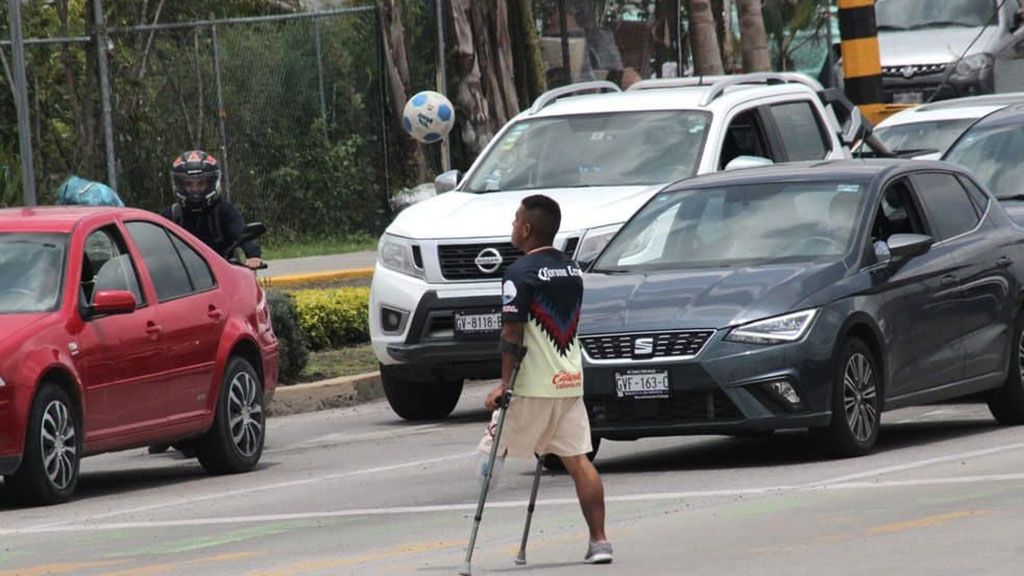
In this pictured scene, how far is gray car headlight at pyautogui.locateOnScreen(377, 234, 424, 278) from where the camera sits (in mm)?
15070

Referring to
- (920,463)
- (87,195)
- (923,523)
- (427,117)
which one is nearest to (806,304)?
(920,463)

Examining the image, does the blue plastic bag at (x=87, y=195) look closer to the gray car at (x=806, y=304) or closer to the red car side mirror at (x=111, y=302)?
the red car side mirror at (x=111, y=302)

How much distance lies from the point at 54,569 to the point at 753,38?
78.4 feet

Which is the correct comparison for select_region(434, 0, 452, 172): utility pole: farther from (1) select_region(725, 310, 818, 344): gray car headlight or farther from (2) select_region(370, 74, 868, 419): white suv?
(1) select_region(725, 310, 818, 344): gray car headlight

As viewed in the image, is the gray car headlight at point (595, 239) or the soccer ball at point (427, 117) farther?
the soccer ball at point (427, 117)

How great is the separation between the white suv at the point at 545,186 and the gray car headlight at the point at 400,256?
0.03 feet

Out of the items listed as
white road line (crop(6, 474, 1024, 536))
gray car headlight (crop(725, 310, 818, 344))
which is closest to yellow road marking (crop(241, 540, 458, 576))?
white road line (crop(6, 474, 1024, 536))

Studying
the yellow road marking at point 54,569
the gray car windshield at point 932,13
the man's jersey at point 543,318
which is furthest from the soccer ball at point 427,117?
the man's jersey at point 543,318

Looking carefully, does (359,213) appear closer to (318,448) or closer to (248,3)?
(248,3)

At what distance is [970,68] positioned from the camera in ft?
109

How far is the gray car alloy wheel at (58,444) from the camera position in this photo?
443 inches

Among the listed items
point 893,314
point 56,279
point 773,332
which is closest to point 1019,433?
point 893,314

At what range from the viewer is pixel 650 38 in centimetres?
5041

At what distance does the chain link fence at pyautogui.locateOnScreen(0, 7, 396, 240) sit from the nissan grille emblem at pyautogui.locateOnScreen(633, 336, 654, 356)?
1846cm
